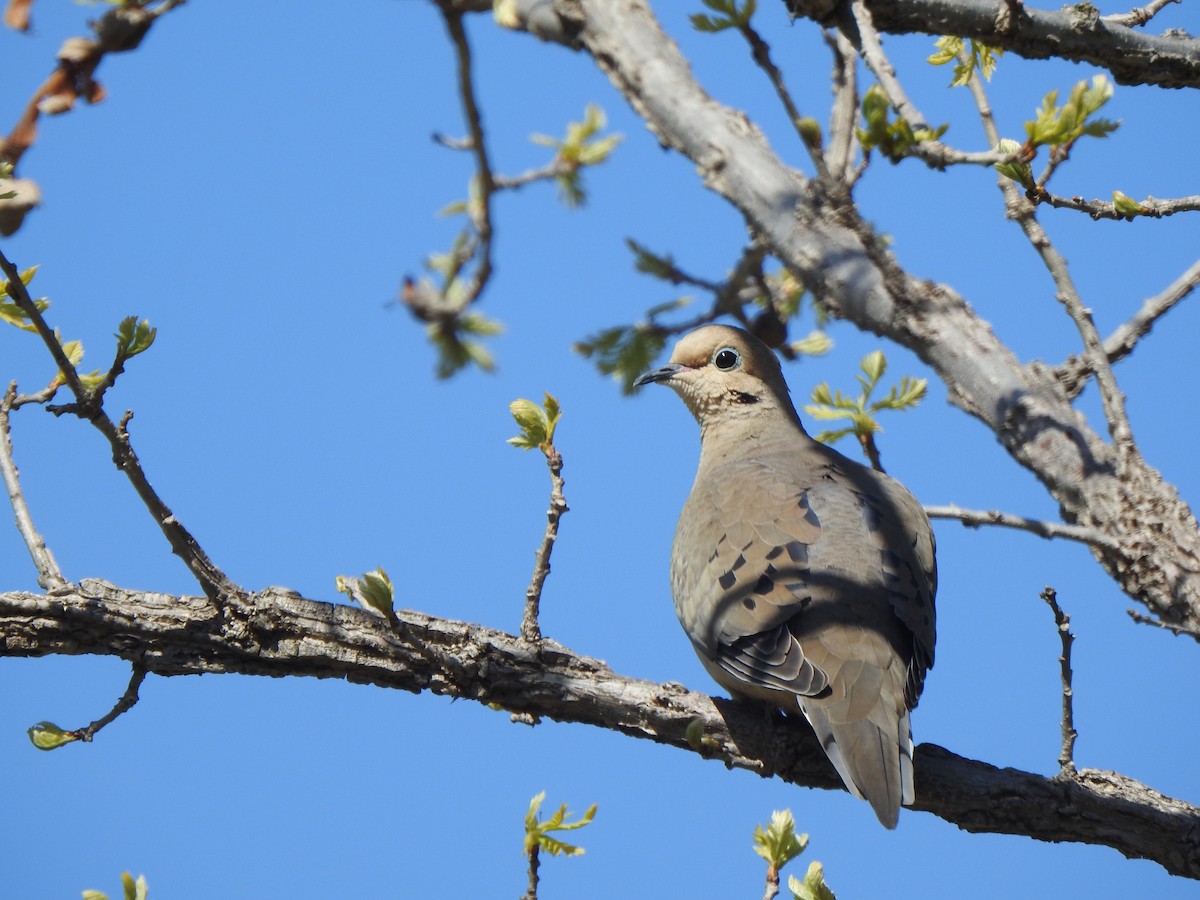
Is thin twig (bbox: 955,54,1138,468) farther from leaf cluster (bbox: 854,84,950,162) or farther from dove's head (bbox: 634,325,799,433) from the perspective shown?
dove's head (bbox: 634,325,799,433)

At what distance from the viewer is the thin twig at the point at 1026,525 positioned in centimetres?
260

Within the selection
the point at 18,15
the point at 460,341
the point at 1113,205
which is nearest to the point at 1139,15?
the point at 1113,205

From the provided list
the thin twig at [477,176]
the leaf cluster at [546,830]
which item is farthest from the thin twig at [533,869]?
the thin twig at [477,176]

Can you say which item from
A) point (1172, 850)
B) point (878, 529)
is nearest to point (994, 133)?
point (878, 529)

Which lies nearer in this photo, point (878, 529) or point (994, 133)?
point (994, 133)

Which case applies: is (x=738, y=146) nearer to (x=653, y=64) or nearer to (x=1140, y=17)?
(x=653, y=64)

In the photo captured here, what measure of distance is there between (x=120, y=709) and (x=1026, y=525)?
7.23 ft

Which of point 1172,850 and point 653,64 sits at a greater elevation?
point 653,64

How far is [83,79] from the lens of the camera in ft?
7.09

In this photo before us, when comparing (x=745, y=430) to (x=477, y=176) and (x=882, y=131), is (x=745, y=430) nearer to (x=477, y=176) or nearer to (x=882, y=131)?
(x=882, y=131)

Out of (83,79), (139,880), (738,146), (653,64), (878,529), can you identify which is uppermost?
(653,64)

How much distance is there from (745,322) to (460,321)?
6.89 feet

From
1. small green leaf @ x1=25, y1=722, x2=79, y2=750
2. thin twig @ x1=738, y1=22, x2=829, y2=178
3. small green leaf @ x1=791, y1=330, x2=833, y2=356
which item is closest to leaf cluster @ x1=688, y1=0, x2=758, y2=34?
thin twig @ x1=738, y1=22, x2=829, y2=178

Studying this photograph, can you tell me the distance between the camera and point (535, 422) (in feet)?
10.9
